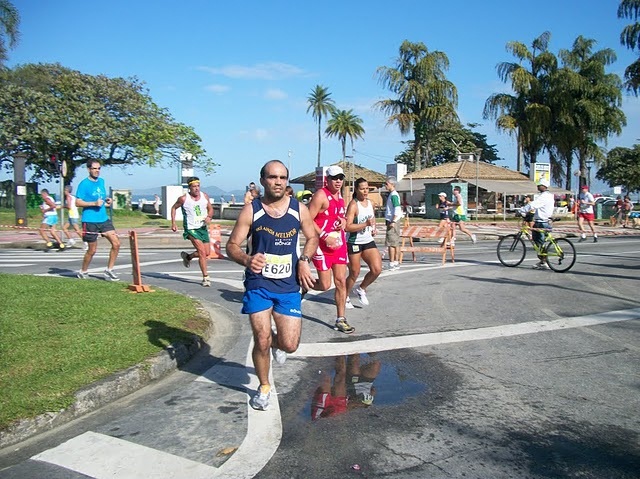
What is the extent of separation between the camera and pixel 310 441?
391cm

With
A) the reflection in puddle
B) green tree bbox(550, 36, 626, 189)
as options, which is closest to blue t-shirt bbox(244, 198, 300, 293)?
the reflection in puddle

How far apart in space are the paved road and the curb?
3.8 inches

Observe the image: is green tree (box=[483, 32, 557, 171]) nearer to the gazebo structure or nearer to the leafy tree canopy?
the gazebo structure

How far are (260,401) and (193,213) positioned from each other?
607 cm

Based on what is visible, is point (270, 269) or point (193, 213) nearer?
point (270, 269)

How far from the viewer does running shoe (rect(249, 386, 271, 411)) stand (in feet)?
14.8

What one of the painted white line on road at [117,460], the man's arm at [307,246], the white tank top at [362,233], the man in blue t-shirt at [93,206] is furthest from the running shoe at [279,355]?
the man in blue t-shirt at [93,206]

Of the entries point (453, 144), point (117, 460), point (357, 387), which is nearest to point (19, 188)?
point (357, 387)

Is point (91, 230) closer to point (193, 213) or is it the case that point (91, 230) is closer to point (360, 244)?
point (193, 213)

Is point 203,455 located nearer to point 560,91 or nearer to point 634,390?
point 634,390

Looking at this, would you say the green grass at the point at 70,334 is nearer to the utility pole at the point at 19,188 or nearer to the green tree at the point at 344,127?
the utility pole at the point at 19,188

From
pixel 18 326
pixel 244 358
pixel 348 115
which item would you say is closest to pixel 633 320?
pixel 244 358

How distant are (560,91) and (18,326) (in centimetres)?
4868

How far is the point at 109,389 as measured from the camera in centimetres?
483
